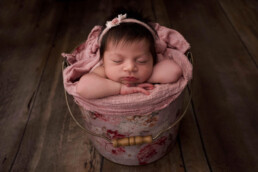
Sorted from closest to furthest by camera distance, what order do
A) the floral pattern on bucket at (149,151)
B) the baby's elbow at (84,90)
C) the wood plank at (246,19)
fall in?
the baby's elbow at (84,90), the floral pattern on bucket at (149,151), the wood plank at (246,19)

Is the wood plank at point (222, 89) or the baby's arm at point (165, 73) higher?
the baby's arm at point (165, 73)

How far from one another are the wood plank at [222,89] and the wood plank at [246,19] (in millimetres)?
34

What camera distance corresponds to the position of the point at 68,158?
2.74 feet

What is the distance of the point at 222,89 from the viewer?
40.2 inches

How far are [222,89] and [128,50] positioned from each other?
22.6 inches

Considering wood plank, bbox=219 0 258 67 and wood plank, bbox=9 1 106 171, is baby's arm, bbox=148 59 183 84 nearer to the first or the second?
wood plank, bbox=9 1 106 171

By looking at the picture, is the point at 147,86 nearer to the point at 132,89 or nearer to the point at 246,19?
the point at 132,89

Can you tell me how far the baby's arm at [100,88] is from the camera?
582 mm

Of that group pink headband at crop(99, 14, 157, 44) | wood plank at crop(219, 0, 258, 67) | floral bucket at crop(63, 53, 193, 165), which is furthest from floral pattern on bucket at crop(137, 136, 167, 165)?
wood plank at crop(219, 0, 258, 67)

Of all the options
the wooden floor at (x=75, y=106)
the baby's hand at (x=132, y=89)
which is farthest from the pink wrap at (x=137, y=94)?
the wooden floor at (x=75, y=106)

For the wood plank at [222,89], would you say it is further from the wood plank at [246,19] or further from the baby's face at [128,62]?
the baby's face at [128,62]

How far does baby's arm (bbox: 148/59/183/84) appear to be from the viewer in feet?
2.10

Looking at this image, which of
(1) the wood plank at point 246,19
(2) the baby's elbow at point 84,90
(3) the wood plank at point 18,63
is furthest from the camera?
(1) the wood plank at point 246,19

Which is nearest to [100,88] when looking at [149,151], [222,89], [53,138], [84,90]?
[84,90]
